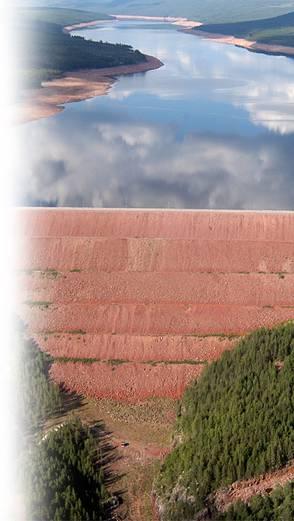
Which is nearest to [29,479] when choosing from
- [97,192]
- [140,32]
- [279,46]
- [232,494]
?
[232,494]

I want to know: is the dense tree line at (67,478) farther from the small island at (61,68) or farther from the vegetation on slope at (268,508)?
the small island at (61,68)

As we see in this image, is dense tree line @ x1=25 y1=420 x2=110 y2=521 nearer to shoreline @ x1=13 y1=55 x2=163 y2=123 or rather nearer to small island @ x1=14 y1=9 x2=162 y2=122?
shoreline @ x1=13 y1=55 x2=163 y2=123

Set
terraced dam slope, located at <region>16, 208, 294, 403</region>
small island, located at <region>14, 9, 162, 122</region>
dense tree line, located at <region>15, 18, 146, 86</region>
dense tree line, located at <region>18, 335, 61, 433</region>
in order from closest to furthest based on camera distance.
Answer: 1. dense tree line, located at <region>18, 335, 61, 433</region>
2. terraced dam slope, located at <region>16, 208, 294, 403</region>
3. small island, located at <region>14, 9, 162, 122</region>
4. dense tree line, located at <region>15, 18, 146, 86</region>

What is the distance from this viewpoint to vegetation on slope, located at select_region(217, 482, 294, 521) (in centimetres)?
1037

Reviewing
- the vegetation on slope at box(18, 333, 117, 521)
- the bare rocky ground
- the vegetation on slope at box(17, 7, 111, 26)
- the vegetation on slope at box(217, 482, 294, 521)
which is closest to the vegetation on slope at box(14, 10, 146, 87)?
the vegetation on slope at box(17, 7, 111, 26)

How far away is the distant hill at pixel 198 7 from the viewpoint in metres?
112

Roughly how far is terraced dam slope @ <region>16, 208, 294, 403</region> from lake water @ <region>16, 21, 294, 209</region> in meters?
4.29

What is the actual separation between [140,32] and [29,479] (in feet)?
310

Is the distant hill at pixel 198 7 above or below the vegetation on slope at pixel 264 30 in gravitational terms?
above

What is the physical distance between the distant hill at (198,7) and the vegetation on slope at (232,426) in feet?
333

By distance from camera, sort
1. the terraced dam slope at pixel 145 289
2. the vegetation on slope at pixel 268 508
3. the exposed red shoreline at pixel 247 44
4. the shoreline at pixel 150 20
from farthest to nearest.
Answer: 1. the shoreline at pixel 150 20
2. the exposed red shoreline at pixel 247 44
3. the terraced dam slope at pixel 145 289
4. the vegetation on slope at pixel 268 508

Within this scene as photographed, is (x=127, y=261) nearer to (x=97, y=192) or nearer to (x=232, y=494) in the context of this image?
(x=97, y=192)

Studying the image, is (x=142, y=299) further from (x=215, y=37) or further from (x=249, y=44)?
(x=215, y=37)

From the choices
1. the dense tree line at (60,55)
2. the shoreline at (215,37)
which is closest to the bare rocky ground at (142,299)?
the dense tree line at (60,55)
